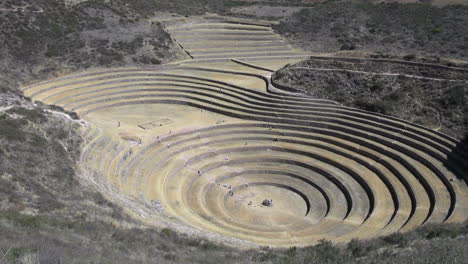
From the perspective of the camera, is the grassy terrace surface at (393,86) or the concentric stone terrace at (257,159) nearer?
the concentric stone terrace at (257,159)

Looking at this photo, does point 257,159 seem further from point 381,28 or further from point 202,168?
point 381,28

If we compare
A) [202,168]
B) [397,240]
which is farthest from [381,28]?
[397,240]

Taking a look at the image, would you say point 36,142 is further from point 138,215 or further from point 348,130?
point 348,130

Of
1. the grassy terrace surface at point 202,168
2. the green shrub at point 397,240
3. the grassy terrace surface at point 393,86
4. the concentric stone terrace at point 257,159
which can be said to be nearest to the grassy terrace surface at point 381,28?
the grassy terrace surface at point 393,86

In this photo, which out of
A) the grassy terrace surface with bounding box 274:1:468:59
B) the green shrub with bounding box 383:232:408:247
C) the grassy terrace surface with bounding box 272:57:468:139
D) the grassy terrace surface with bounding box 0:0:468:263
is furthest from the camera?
the grassy terrace surface with bounding box 274:1:468:59

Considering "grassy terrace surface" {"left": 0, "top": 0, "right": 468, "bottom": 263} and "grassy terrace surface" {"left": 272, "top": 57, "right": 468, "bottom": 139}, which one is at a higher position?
"grassy terrace surface" {"left": 272, "top": 57, "right": 468, "bottom": 139}

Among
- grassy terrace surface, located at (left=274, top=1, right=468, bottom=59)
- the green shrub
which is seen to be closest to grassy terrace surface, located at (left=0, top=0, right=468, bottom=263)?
the green shrub

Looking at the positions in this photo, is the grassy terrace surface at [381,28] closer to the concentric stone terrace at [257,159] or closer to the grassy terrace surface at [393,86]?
the grassy terrace surface at [393,86]

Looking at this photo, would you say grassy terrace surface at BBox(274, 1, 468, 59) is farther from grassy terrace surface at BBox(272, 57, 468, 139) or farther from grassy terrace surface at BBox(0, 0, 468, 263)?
grassy terrace surface at BBox(0, 0, 468, 263)

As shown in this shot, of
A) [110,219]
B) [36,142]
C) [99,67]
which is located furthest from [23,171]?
[99,67]
